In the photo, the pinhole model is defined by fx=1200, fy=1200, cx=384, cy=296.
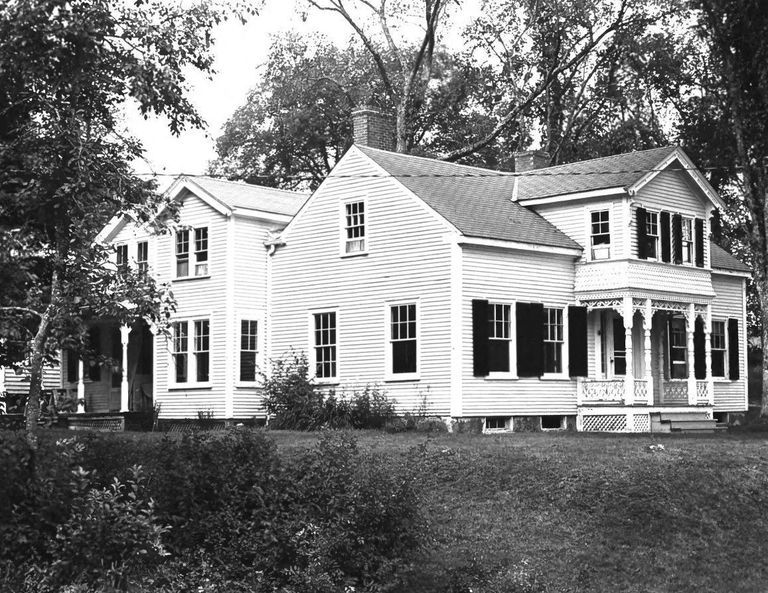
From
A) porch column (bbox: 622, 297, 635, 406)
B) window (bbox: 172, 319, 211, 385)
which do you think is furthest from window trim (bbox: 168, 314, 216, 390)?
porch column (bbox: 622, 297, 635, 406)

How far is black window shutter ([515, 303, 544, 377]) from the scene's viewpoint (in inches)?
1142

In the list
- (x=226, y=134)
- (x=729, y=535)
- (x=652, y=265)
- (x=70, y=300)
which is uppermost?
(x=226, y=134)

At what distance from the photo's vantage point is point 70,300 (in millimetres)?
12773

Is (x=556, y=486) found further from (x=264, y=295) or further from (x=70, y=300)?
(x=264, y=295)

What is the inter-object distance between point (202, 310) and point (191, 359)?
1.42 metres

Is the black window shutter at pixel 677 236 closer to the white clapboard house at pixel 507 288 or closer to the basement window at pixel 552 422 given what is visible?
the white clapboard house at pixel 507 288

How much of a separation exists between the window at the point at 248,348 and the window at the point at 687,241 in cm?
1184

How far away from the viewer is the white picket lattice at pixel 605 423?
1168 inches

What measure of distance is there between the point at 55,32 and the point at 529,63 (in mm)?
39770

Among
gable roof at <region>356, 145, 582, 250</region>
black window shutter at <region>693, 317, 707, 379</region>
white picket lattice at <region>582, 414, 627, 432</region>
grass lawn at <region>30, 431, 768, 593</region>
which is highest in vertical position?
gable roof at <region>356, 145, 582, 250</region>

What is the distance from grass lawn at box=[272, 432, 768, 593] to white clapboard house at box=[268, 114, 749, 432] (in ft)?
27.4

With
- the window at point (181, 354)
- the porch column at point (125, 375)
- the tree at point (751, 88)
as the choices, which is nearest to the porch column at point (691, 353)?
the tree at point (751, 88)

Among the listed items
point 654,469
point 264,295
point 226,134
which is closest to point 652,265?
point 264,295

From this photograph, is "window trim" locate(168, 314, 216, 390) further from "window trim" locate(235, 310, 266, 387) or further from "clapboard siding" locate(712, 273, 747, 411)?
"clapboard siding" locate(712, 273, 747, 411)
